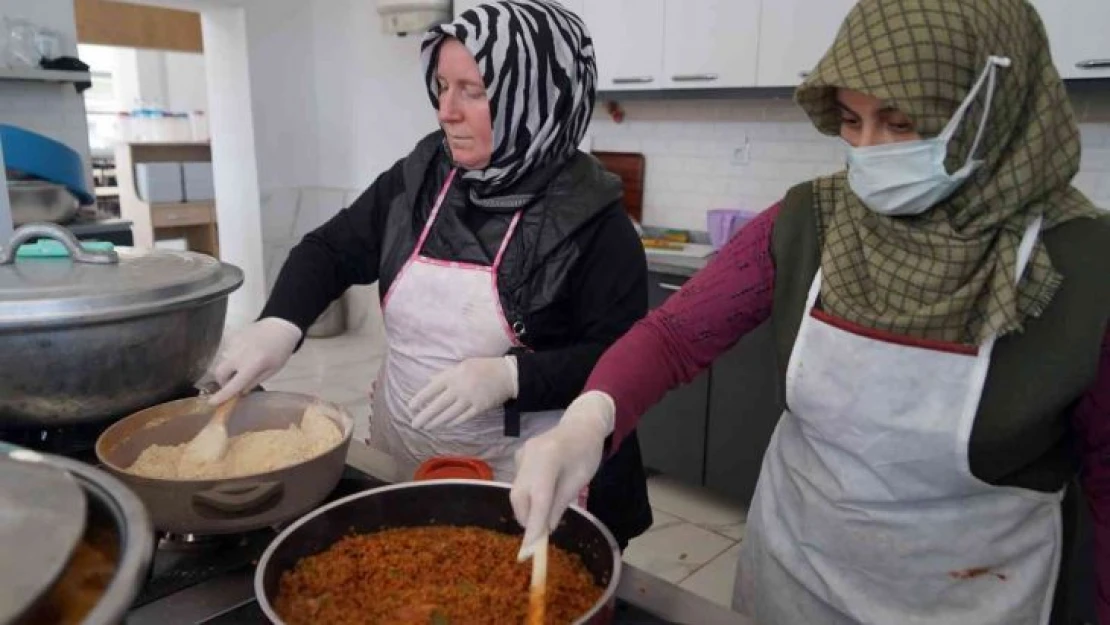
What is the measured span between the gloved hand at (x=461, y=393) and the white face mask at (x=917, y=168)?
553 millimetres

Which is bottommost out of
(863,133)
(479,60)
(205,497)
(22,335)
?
(205,497)

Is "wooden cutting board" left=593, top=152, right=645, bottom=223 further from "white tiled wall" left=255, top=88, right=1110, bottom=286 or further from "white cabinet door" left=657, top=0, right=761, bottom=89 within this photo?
"white cabinet door" left=657, top=0, right=761, bottom=89

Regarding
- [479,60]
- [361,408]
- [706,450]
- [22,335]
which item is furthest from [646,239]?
[22,335]

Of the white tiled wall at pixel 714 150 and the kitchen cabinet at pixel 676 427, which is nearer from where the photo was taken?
the kitchen cabinet at pixel 676 427

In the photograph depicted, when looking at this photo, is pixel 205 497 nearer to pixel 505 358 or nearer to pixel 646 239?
pixel 505 358

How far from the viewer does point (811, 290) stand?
1.05 metres

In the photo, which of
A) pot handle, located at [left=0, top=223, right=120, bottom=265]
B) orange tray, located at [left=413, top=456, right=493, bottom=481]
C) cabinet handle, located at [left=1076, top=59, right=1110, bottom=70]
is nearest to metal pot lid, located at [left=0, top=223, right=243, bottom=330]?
pot handle, located at [left=0, top=223, right=120, bottom=265]

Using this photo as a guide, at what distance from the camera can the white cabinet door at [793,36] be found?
2516mm

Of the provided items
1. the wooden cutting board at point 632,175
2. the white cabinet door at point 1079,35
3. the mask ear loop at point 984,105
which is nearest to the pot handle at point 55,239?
the mask ear loop at point 984,105

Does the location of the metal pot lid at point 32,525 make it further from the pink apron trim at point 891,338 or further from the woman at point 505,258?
the pink apron trim at point 891,338

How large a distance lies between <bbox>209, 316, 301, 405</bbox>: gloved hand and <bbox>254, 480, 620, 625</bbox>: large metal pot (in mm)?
312

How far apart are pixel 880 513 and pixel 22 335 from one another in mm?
1049

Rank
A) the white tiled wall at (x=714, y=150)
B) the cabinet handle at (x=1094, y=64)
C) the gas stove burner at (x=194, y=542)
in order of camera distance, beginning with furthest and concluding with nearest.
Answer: the white tiled wall at (x=714, y=150) < the cabinet handle at (x=1094, y=64) < the gas stove burner at (x=194, y=542)

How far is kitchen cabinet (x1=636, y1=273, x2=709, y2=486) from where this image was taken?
2791 mm
